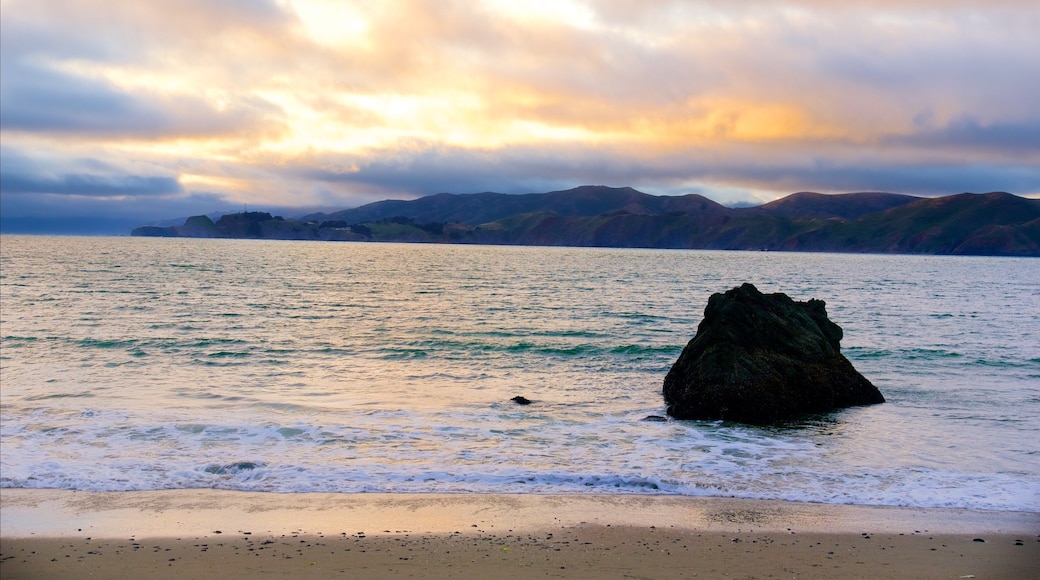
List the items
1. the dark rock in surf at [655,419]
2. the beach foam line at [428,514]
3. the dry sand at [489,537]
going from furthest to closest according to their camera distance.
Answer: the dark rock in surf at [655,419] < the beach foam line at [428,514] < the dry sand at [489,537]

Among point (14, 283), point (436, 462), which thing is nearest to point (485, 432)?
point (436, 462)

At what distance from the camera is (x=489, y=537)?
8.41 metres

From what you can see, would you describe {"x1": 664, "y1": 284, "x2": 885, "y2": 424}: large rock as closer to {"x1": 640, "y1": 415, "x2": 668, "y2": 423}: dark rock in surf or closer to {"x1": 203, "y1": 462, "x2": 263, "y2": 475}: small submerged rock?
{"x1": 640, "y1": 415, "x2": 668, "y2": 423}: dark rock in surf

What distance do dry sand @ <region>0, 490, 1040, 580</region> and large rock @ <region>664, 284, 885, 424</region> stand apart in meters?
5.34

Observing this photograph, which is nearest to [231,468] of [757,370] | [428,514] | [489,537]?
[428,514]

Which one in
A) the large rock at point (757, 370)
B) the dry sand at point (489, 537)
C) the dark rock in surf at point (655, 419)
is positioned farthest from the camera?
the large rock at point (757, 370)

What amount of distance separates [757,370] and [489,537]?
9158 mm

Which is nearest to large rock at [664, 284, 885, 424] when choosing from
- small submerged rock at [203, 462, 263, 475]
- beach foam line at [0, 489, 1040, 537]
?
beach foam line at [0, 489, 1040, 537]

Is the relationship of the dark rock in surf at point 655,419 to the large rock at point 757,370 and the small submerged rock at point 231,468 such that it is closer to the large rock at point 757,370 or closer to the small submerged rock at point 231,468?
the large rock at point 757,370

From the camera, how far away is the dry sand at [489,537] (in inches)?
294

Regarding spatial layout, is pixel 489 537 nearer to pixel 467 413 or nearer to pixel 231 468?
pixel 231 468

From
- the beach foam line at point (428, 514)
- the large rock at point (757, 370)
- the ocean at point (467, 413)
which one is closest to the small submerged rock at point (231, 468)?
the ocean at point (467, 413)

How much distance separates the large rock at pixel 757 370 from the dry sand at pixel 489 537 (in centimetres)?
534

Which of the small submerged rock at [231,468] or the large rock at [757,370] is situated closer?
the small submerged rock at [231,468]
